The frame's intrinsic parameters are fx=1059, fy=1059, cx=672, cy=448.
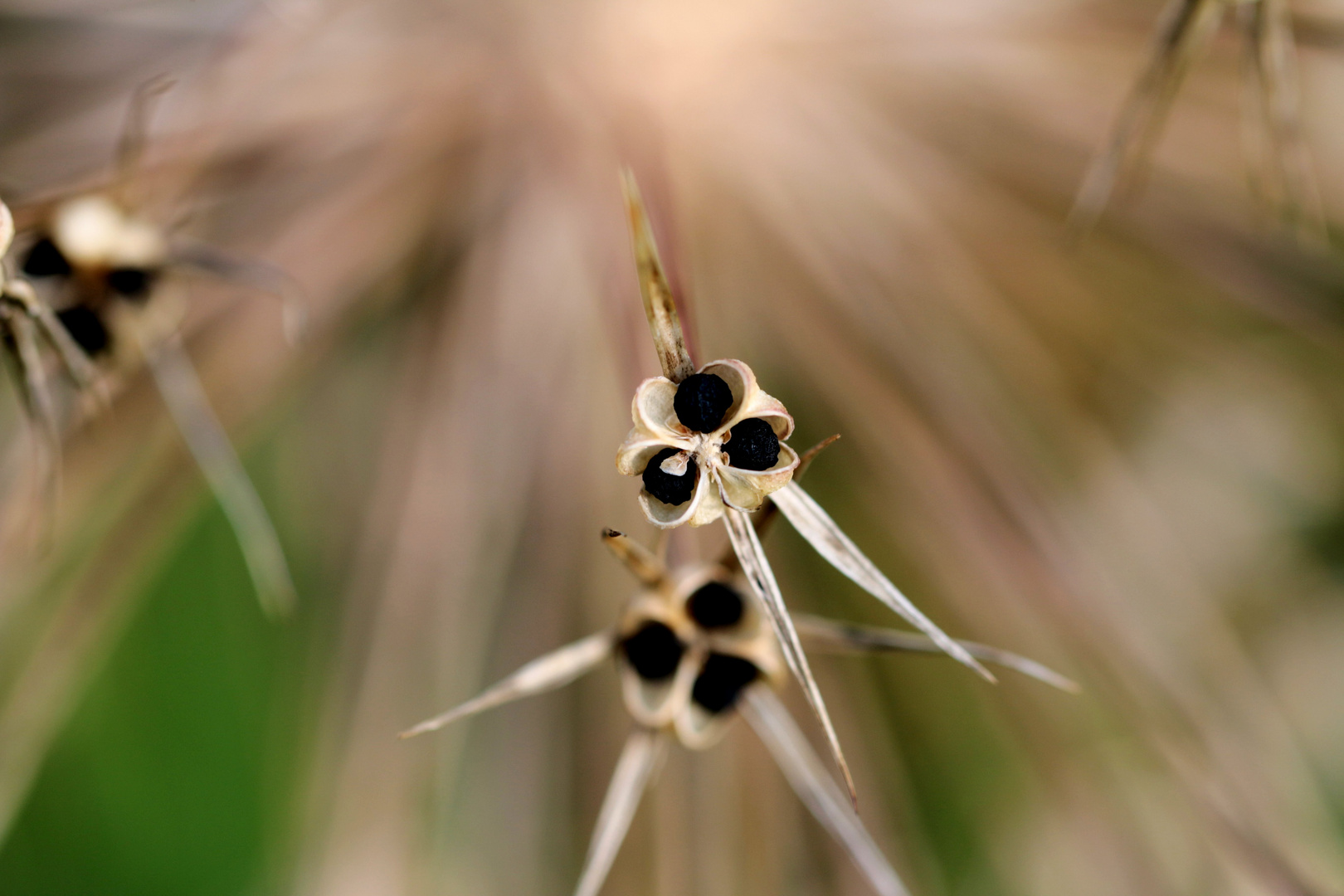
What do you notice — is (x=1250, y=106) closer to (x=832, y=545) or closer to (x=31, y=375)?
(x=832, y=545)

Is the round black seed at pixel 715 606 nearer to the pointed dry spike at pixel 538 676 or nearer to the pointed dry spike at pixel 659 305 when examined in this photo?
the pointed dry spike at pixel 538 676

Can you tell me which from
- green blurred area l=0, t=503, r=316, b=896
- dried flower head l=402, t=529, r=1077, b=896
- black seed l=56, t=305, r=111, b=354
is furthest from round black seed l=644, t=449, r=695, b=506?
green blurred area l=0, t=503, r=316, b=896

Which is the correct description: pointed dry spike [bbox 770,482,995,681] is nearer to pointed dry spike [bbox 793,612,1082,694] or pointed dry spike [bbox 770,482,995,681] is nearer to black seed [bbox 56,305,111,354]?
pointed dry spike [bbox 793,612,1082,694]

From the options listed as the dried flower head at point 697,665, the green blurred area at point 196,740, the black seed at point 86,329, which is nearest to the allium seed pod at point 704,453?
the dried flower head at point 697,665

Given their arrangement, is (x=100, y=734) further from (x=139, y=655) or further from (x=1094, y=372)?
(x=1094, y=372)

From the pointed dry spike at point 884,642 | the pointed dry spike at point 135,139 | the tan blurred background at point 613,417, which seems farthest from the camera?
the tan blurred background at point 613,417

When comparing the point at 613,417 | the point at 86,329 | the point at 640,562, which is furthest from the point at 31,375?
the point at 613,417

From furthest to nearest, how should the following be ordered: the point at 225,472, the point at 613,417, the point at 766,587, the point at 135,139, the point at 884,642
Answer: the point at 613,417 → the point at 225,472 → the point at 135,139 → the point at 884,642 → the point at 766,587
